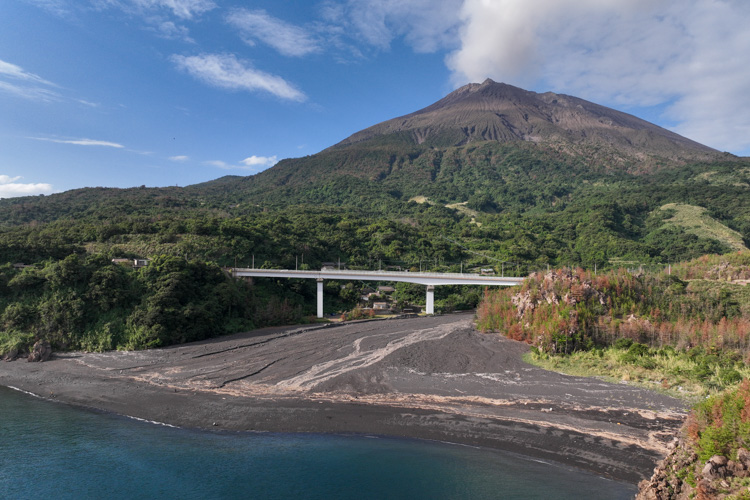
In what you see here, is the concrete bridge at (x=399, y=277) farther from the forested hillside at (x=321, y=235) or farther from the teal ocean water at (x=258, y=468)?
the teal ocean water at (x=258, y=468)

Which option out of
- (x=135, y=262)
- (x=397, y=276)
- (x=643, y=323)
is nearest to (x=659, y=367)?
(x=643, y=323)

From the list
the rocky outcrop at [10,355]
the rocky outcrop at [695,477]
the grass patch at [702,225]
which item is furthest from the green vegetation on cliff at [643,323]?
the grass patch at [702,225]

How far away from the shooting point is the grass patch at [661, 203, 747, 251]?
3537 inches

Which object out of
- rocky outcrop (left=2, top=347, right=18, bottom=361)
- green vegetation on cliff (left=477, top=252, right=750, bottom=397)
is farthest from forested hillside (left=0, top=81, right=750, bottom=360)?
green vegetation on cliff (left=477, top=252, right=750, bottom=397)

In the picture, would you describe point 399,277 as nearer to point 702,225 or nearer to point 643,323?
point 643,323

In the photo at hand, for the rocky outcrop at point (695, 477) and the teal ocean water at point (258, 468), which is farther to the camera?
the teal ocean water at point (258, 468)

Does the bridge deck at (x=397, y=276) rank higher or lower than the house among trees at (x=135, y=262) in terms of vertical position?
lower

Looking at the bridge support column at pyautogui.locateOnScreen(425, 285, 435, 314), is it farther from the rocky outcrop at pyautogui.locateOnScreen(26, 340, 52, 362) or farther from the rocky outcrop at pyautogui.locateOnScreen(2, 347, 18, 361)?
Result: the rocky outcrop at pyautogui.locateOnScreen(2, 347, 18, 361)

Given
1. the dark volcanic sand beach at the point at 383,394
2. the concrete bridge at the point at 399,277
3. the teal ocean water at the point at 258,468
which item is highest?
the concrete bridge at the point at 399,277

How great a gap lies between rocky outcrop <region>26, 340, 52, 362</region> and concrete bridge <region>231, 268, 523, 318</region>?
21.6m

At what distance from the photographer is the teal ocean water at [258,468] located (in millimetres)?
15883

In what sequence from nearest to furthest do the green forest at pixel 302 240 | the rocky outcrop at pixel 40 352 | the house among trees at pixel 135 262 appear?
1. the rocky outcrop at pixel 40 352
2. the green forest at pixel 302 240
3. the house among trees at pixel 135 262

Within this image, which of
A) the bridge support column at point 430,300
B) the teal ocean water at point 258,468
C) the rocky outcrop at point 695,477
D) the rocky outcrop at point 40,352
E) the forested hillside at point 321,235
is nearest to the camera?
the rocky outcrop at point 695,477

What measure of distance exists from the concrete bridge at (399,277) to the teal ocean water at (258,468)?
3303 cm
